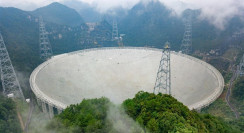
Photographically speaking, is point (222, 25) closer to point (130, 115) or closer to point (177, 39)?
point (177, 39)

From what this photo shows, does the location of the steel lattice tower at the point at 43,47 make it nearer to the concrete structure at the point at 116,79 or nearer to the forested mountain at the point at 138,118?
the concrete structure at the point at 116,79

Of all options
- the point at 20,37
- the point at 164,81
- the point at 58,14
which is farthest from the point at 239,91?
the point at 58,14

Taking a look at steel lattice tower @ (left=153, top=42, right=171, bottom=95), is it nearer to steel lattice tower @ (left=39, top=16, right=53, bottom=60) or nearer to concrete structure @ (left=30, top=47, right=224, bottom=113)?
concrete structure @ (left=30, top=47, right=224, bottom=113)

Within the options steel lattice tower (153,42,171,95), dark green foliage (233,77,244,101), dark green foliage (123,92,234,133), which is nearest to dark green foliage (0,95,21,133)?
dark green foliage (123,92,234,133)

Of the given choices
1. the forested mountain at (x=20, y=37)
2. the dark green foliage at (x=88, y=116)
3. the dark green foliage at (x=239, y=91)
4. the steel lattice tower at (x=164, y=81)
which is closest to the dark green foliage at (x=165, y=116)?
the dark green foliage at (x=88, y=116)

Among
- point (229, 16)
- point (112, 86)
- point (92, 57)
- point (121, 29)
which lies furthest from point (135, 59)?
point (121, 29)
